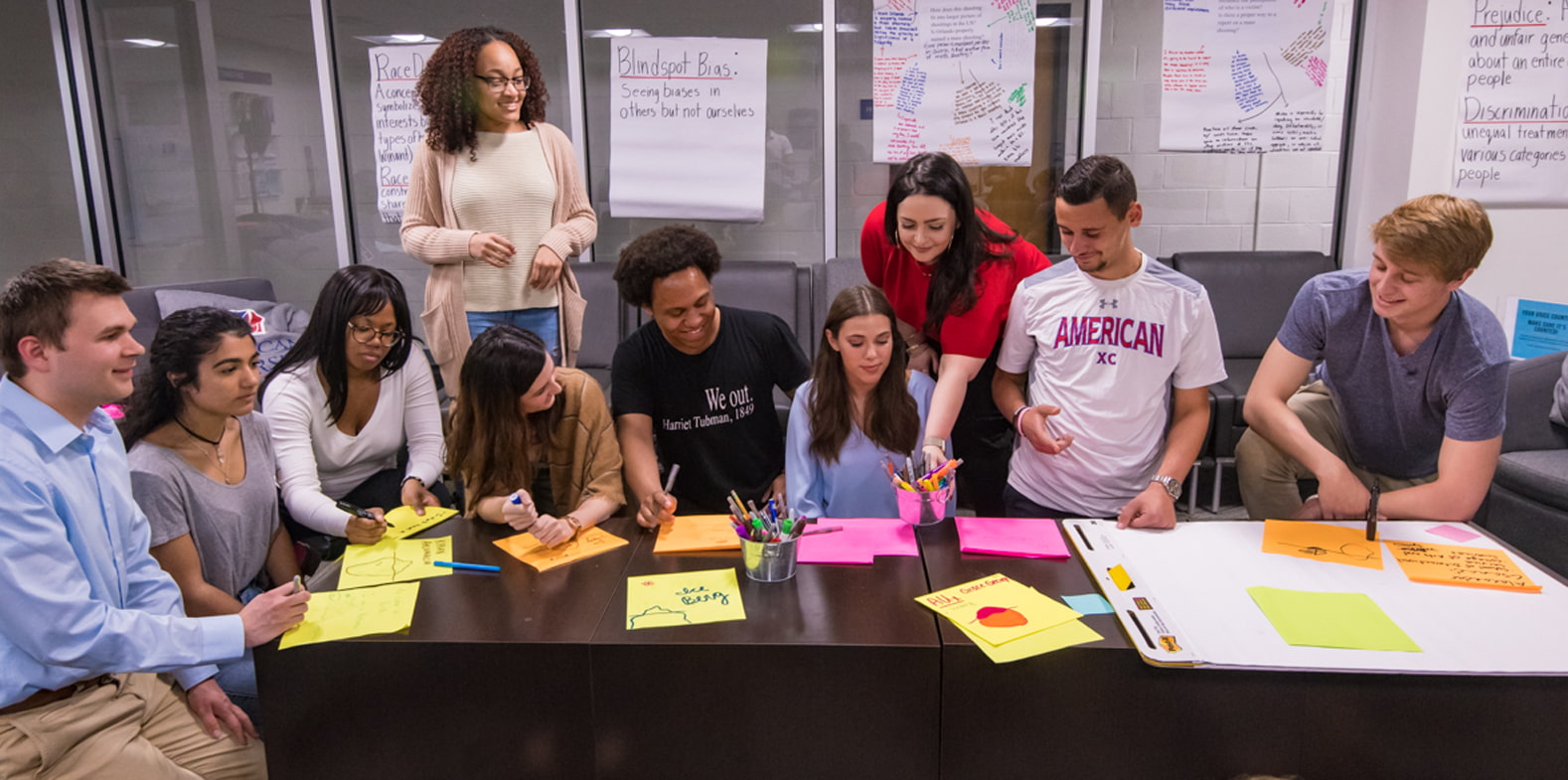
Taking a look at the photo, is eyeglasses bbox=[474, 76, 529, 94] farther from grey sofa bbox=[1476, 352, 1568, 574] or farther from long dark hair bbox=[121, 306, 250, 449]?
grey sofa bbox=[1476, 352, 1568, 574]

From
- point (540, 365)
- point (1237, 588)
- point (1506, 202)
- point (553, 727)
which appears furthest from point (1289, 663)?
point (1506, 202)

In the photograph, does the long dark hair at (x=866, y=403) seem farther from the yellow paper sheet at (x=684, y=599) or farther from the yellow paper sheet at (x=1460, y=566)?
the yellow paper sheet at (x=1460, y=566)

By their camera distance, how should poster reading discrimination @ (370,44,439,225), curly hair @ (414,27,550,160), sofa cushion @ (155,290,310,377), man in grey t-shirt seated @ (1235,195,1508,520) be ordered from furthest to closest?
poster reading discrimination @ (370,44,439,225) < sofa cushion @ (155,290,310,377) < curly hair @ (414,27,550,160) < man in grey t-shirt seated @ (1235,195,1508,520)

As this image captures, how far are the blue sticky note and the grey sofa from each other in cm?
161

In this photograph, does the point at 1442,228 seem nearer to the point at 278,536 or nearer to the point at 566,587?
the point at 566,587

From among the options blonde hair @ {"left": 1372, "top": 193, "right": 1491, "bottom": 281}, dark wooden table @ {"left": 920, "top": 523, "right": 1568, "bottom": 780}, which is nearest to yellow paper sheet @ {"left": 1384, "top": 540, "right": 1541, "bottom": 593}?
dark wooden table @ {"left": 920, "top": 523, "right": 1568, "bottom": 780}

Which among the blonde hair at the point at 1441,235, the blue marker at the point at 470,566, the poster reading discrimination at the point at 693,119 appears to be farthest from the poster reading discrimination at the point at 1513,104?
the blue marker at the point at 470,566

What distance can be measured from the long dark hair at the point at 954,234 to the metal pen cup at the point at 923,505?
0.49 metres

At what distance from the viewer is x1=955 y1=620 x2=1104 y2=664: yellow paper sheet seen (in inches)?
49.6

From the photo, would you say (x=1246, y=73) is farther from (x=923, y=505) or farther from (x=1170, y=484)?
(x=923, y=505)

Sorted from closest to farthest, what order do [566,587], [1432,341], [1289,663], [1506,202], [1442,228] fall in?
[1289,663] < [566,587] < [1442,228] < [1432,341] < [1506,202]

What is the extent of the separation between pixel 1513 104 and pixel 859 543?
3.55m

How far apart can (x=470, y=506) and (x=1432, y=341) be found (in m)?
1.94

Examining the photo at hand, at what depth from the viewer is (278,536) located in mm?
1973
